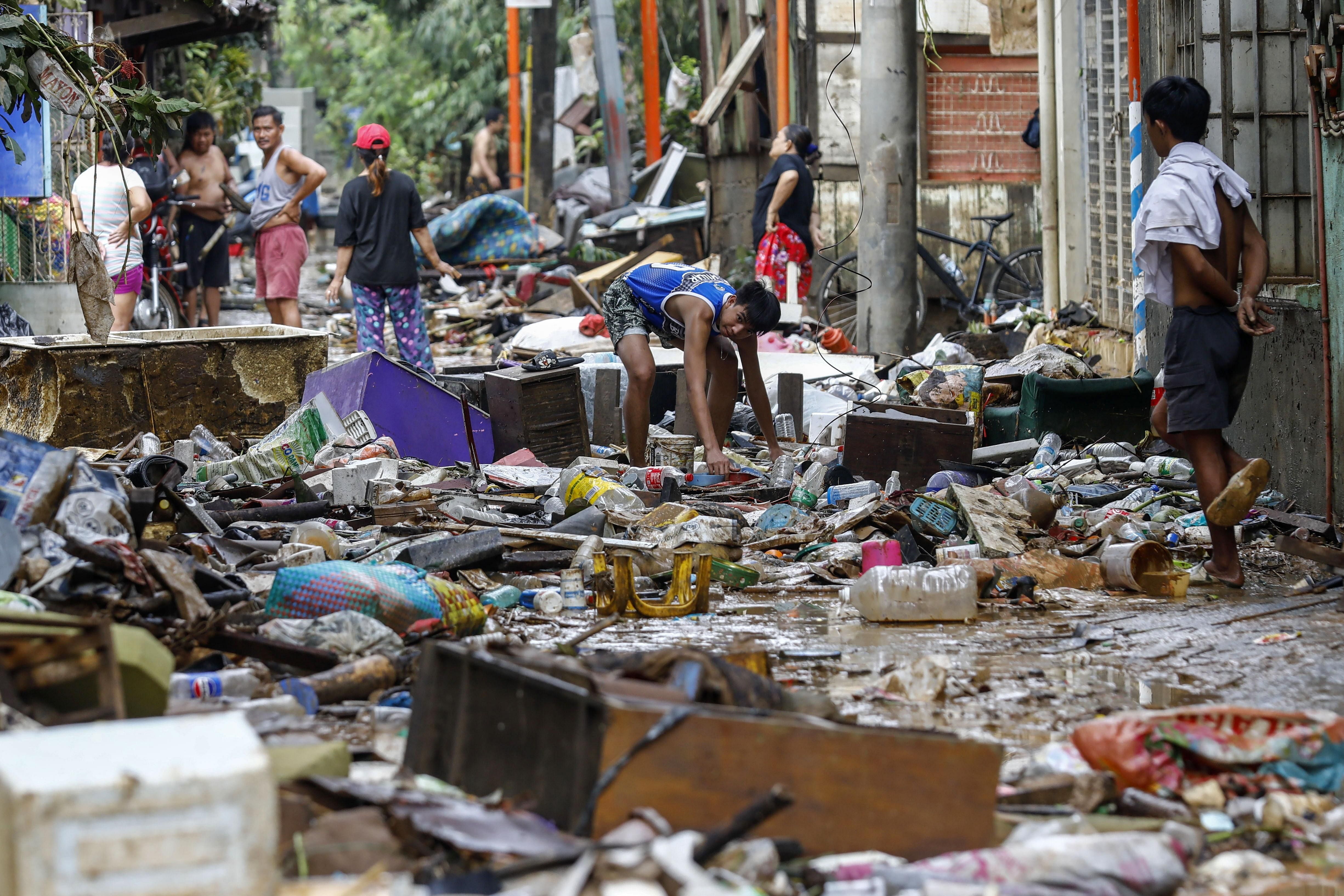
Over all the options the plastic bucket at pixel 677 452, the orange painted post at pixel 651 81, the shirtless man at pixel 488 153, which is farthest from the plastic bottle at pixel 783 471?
A: the shirtless man at pixel 488 153

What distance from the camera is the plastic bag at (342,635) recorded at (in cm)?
436

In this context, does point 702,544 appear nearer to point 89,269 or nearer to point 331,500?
point 331,500

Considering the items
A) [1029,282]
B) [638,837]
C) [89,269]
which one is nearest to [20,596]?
[638,837]

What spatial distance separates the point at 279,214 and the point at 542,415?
3.55 metres

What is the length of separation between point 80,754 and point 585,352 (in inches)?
348

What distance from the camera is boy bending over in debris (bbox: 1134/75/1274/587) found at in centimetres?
532

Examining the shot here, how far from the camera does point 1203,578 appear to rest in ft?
18.2

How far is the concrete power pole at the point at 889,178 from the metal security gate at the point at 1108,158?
1470 mm

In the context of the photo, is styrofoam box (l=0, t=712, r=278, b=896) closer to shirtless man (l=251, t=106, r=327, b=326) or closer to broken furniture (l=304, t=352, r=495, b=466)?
broken furniture (l=304, t=352, r=495, b=466)

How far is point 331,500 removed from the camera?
22.8 ft

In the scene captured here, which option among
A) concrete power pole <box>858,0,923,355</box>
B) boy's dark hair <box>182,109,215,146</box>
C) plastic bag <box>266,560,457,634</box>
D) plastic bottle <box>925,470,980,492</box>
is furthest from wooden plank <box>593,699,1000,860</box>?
boy's dark hair <box>182,109,215,146</box>

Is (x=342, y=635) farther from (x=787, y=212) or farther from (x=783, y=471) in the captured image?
(x=787, y=212)

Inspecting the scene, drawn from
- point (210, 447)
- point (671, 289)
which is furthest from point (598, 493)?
point (210, 447)

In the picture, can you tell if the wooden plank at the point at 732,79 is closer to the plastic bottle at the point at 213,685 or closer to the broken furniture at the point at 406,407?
the broken furniture at the point at 406,407
